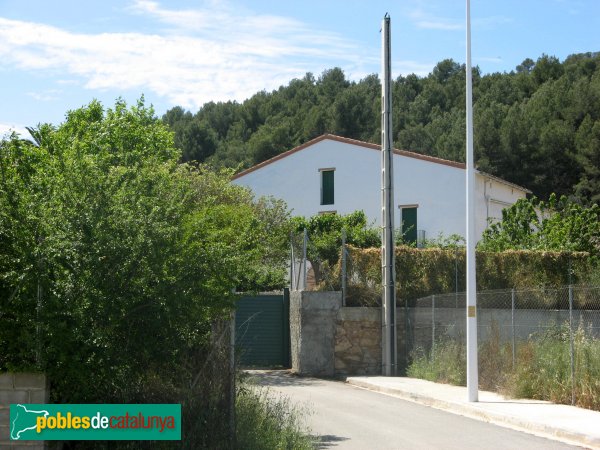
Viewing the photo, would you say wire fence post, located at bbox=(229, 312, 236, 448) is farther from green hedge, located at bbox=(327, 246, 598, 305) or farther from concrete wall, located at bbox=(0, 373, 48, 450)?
green hedge, located at bbox=(327, 246, 598, 305)

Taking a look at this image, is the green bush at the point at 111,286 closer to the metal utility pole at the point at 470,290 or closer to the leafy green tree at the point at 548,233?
the metal utility pole at the point at 470,290

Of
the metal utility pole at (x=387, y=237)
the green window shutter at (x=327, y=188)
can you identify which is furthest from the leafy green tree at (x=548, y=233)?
the green window shutter at (x=327, y=188)

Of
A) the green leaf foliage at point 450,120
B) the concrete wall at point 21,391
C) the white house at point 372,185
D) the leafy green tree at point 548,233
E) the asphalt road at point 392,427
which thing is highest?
the green leaf foliage at point 450,120

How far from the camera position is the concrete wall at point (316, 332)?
25.3m

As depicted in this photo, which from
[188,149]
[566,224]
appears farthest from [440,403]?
[188,149]

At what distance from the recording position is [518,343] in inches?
749

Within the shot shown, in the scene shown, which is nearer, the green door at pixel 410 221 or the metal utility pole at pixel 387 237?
the metal utility pole at pixel 387 237

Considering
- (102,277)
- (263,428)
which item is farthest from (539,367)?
(102,277)

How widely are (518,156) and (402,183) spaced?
1744cm

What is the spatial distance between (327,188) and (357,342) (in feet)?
68.5

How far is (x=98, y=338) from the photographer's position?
880 centimetres

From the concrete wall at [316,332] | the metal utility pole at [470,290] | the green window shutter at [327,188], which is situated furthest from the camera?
the green window shutter at [327,188]

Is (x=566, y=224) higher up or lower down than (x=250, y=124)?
lower down

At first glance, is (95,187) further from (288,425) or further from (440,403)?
(440,403)
